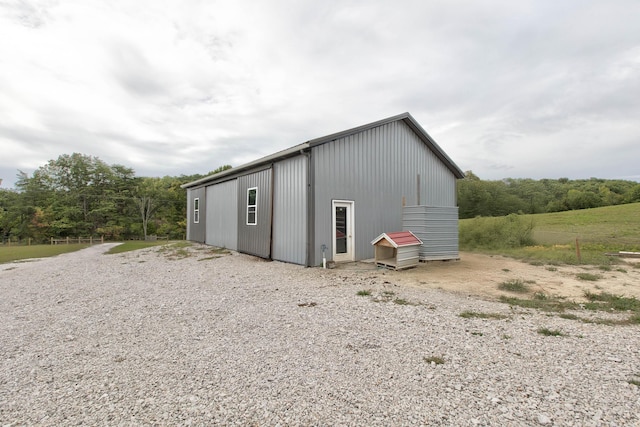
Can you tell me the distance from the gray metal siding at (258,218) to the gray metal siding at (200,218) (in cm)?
501

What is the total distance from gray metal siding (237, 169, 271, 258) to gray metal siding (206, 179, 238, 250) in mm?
612

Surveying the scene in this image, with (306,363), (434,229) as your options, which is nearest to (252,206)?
(434,229)

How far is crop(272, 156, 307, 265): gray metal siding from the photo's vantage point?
27.8ft

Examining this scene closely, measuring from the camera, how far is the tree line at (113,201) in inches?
1232

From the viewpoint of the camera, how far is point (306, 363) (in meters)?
2.78

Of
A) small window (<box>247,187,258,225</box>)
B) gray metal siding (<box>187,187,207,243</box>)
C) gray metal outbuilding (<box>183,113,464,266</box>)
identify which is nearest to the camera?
gray metal outbuilding (<box>183,113,464,266</box>)

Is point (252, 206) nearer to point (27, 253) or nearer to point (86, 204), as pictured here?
point (27, 253)

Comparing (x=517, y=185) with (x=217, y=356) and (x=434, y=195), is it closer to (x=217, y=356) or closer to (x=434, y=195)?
(x=434, y=195)

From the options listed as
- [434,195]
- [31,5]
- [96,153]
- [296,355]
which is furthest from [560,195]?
[96,153]

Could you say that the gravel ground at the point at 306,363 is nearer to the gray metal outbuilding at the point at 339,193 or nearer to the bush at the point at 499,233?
the gray metal outbuilding at the point at 339,193

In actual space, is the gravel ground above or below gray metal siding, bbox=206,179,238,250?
below

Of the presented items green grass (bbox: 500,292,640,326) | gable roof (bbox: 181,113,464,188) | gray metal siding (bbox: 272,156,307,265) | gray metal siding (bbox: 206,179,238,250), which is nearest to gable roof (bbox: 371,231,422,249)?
gray metal siding (bbox: 272,156,307,265)

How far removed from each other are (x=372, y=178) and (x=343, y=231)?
2278mm

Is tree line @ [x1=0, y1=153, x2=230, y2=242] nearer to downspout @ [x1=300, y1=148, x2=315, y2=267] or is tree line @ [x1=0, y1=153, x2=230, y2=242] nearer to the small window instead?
the small window
